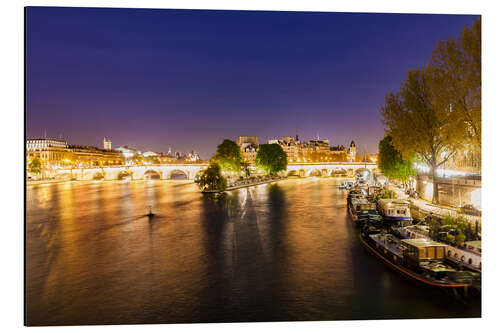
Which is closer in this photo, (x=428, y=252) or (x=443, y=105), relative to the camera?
(x=428, y=252)

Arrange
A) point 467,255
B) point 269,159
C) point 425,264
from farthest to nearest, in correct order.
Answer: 1. point 269,159
2. point 425,264
3. point 467,255

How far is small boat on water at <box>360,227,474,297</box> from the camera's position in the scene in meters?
7.71

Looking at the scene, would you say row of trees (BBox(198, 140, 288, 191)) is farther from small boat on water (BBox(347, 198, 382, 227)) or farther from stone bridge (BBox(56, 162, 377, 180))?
small boat on water (BBox(347, 198, 382, 227))

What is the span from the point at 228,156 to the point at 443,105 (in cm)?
3174

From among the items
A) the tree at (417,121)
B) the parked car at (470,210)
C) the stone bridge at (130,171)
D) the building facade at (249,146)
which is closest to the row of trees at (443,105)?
the tree at (417,121)

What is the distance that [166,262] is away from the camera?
11.3 metres

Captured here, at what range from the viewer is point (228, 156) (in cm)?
4300

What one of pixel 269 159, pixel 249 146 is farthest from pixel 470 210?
pixel 249 146

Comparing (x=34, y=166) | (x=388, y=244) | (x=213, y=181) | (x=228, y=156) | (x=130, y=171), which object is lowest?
(x=388, y=244)

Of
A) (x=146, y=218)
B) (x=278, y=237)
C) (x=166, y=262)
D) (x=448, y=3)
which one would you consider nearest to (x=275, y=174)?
(x=146, y=218)

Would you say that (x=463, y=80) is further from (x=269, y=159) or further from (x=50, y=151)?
(x=50, y=151)

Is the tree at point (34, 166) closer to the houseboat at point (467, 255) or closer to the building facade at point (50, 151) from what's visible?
the building facade at point (50, 151)

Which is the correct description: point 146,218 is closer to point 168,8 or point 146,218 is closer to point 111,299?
point 111,299

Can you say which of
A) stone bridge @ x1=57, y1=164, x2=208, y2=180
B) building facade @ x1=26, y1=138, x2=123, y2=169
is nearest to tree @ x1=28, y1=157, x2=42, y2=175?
building facade @ x1=26, y1=138, x2=123, y2=169
